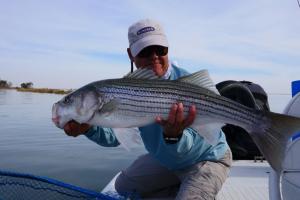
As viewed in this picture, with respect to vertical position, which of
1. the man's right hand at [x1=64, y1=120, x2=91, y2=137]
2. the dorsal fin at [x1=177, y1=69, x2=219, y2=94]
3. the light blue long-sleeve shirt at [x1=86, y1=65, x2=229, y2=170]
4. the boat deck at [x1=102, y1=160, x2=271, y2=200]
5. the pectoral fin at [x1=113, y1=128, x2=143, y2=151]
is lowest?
the boat deck at [x1=102, y1=160, x2=271, y2=200]

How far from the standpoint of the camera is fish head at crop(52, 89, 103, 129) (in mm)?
3604

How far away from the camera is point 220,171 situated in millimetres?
4859

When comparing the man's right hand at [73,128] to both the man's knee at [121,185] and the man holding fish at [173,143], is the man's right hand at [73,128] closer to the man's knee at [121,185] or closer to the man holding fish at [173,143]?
the man holding fish at [173,143]

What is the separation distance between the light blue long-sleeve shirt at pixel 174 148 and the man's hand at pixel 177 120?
1.25 feet

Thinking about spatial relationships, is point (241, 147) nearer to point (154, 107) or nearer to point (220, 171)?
point (220, 171)

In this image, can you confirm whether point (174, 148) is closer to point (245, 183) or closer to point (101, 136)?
point (101, 136)

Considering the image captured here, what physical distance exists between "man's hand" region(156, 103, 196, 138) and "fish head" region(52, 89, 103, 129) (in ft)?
1.83

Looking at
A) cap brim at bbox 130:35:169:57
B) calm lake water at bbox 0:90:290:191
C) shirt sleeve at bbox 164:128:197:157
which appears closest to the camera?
shirt sleeve at bbox 164:128:197:157

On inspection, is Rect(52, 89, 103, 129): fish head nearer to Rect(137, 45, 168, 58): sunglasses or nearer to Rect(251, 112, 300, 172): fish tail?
Rect(137, 45, 168, 58): sunglasses

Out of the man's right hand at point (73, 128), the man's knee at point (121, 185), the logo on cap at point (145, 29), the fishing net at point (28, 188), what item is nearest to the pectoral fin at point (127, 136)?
the man's right hand at point (73, 128)

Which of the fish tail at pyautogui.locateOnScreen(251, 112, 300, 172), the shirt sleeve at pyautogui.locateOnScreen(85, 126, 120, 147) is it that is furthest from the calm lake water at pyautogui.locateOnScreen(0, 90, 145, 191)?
the fish tail at pyautogui.locateOnScreen(251, 112, 300, 172)

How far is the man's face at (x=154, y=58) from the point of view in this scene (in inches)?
182

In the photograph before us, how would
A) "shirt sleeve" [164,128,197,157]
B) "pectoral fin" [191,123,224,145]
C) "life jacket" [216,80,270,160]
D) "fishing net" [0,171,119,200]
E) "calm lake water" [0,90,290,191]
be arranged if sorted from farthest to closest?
"calm lake water" [0,90,290,191] → "life jacket" [216,80,270,160] → "fishing net" [0,171,119,200] → "shirt sleeve" [164,128,197,157] → "pectoral fin" [191,123,224,145]

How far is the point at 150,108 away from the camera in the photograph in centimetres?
363
